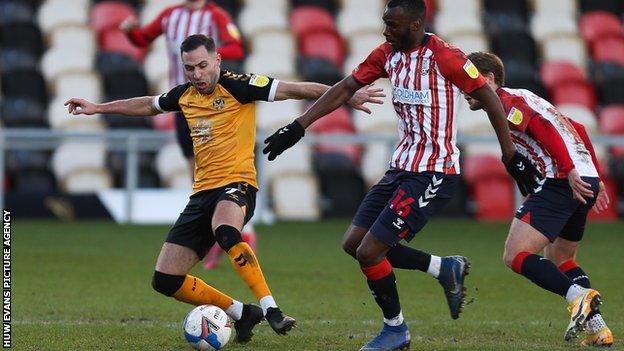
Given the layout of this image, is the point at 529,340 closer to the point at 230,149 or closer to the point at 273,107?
the point at 230,149

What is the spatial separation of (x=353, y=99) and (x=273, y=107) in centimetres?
1093

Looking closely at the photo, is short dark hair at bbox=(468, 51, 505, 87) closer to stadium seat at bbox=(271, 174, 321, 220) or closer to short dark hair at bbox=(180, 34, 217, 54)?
short dark hair at bbox=(180, 34, 217, 54)

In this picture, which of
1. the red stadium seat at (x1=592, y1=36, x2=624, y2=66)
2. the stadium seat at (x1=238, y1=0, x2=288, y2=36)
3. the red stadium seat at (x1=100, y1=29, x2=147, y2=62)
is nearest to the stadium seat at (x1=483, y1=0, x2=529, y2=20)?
the red stadium seat at (x1=592, y1=36, x2=624, y2=66)

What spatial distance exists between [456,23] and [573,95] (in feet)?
7.20

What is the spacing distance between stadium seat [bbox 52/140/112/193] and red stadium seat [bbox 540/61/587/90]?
22.2 ft

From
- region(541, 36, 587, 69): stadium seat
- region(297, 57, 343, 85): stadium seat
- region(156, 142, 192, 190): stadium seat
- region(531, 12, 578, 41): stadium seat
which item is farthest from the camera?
region(531, 12, 578, 41): stadium seat

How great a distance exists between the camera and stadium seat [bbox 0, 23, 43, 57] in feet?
66.3

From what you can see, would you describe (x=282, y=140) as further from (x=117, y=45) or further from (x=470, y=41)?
(x=470, y=41)

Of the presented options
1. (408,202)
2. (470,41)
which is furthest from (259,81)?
(470,41)

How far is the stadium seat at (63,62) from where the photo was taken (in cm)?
1967

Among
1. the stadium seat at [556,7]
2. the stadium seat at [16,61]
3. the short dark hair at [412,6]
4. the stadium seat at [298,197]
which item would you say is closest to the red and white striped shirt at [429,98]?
the short dark hair at [412,6]

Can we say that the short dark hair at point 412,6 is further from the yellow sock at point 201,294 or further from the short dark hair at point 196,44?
the yellow sock at point 201,294

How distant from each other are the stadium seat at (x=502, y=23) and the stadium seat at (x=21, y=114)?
7071 mm

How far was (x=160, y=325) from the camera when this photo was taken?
29.8 feet
